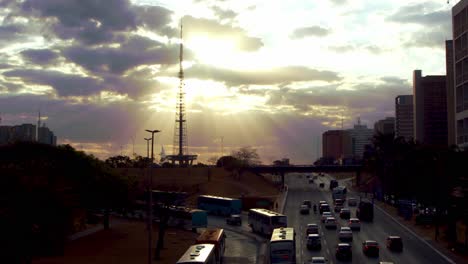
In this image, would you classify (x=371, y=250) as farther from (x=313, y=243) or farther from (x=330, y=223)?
(x=330, y=223)

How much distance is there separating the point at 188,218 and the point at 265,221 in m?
15.1

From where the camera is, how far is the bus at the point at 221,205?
10144cm

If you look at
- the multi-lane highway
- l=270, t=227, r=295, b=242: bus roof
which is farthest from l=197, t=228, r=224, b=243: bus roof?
the multi-lane highway

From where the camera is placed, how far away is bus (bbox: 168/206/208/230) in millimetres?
80000

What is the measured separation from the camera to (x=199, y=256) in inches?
1502

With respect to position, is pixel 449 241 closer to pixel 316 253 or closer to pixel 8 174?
pixel 316 253

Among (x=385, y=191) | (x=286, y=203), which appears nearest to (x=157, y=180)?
(x=286, y=203)

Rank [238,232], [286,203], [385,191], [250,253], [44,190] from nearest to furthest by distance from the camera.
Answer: [44,190] → [250,253] → [238,232] → [286,203] → [385,191]

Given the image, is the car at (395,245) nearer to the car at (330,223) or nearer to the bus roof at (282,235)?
the bus roof at (282,235)

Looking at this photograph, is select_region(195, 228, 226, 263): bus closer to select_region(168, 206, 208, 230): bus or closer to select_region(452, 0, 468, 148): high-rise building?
select_region(168, 206, 208, 230): bus

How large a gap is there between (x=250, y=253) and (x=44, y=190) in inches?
983

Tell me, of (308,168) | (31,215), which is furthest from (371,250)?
(308,168)

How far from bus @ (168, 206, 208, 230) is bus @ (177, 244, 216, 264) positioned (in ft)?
120

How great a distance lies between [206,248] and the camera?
138ft
